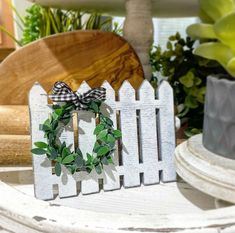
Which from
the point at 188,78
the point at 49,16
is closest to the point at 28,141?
the point at 188,78

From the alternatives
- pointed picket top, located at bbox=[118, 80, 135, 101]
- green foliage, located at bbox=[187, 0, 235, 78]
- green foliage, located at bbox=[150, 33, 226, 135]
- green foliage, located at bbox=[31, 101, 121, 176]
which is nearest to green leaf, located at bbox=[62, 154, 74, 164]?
green foliage, located at bbox=[31, 101, 121, 176]

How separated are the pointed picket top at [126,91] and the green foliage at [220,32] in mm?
97

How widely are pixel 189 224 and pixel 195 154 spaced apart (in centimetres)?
12

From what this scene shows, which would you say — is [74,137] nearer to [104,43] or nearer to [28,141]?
[28,141]

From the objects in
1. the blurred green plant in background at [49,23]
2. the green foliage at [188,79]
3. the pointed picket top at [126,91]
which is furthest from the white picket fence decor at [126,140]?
the blurred green plant in background at [49,23]

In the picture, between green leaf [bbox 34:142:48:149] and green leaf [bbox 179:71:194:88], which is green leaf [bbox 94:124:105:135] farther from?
green leaf [bbox 179:71:194:88]

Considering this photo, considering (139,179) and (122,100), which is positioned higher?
(122,100)

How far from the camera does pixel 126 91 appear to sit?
0.43 m

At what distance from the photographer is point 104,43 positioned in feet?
1.90

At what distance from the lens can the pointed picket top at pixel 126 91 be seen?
1.40 ft

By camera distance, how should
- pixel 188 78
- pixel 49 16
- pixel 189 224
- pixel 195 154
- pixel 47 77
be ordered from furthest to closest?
pixel 49 16
pixel 188 78
pixel 47 77
pixel 195 154
pixel 189 224

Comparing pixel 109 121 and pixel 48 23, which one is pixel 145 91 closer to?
pixel 109 121

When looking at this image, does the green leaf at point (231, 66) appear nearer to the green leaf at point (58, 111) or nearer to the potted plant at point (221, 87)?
the potted plant at point (221, 87)

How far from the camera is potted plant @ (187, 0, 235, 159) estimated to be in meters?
0.36
